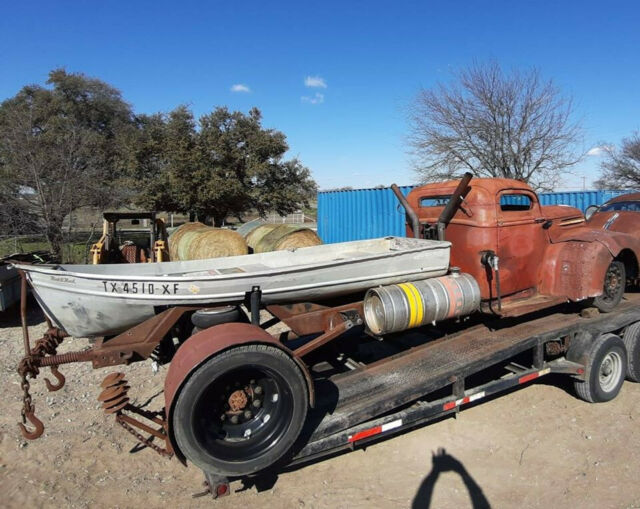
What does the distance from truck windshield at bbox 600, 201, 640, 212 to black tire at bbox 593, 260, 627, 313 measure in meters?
1.82

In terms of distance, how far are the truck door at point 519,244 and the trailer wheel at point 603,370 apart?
97cm

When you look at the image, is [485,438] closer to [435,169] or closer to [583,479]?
[583,479]

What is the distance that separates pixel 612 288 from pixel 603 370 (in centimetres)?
97

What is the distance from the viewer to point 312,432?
344 centimetres

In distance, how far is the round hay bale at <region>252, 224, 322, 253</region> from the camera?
12.0 meters

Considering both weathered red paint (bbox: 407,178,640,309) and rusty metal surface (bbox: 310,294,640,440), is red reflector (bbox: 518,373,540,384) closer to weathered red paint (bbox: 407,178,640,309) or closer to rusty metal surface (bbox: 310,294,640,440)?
rusty metal surface (bbox: 310,294,640,440)

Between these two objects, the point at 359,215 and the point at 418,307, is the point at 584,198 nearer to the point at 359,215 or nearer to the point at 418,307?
the point at 359,215

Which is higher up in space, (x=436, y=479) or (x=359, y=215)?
(x=359, y=215)

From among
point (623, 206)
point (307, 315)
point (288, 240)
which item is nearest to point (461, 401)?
point (307, 315)

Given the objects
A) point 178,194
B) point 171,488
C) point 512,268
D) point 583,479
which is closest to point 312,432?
point 171,488

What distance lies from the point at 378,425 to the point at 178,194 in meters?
22.0


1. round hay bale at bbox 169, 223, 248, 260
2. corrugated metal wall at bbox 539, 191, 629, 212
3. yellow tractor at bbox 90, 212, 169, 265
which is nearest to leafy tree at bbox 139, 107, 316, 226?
round hay bale at bbox 169, 223, 248, 260

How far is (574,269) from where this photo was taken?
15.8ft

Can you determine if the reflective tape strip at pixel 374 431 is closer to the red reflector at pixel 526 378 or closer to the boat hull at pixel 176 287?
the boat hull at pixel 176 287
